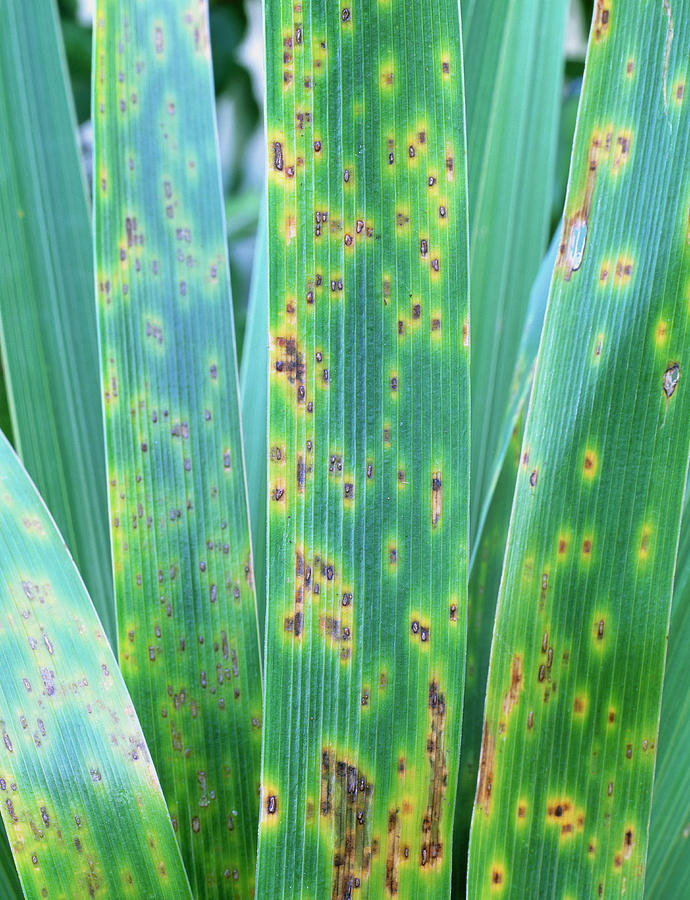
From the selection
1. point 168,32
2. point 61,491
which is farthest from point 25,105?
point 61,491

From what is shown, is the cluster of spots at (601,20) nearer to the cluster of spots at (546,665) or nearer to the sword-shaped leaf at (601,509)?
the sword-shaped leaf at (601,509)

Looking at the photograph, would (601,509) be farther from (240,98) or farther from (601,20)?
(240,98)

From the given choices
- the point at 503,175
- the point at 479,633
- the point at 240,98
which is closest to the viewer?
the point at 479,633

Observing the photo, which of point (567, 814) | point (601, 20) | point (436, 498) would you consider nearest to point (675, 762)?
point (567, 814)

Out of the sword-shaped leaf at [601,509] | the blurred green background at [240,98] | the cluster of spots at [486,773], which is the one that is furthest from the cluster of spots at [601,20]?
the blurred green background at [240,98]

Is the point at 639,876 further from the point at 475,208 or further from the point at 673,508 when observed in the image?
the point at 475,208

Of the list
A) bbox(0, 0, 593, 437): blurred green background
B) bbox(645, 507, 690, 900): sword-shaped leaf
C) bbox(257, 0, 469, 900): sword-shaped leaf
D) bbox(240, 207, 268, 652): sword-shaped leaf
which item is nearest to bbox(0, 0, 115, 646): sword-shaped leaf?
bbox(240, 207, 268, 652): sword-shaped leaf
